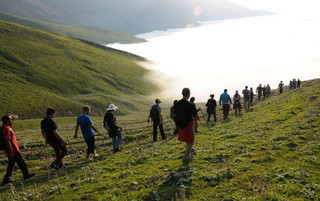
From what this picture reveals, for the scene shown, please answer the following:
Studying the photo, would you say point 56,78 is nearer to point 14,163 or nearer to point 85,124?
point 85,124

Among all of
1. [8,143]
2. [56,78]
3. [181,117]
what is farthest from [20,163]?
[56,78]

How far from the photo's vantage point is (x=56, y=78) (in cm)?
9938

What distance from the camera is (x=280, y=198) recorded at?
273 inches

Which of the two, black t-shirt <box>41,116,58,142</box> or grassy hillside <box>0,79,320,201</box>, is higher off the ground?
black t-shirt <box>41,116,58,142</box>

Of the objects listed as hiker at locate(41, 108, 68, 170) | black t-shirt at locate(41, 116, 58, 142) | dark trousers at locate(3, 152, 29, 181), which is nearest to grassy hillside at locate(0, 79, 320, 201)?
dark trousers at locate(3, 152, 29, 181)

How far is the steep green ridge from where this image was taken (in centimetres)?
7625

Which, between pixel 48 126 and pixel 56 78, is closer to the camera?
pixel 48 126

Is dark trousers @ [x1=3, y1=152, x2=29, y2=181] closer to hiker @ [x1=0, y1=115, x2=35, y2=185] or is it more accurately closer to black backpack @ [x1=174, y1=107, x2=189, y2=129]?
hiker @ [x1=0, y1=115, x2=35, y2=185]

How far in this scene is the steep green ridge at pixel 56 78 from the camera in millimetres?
76250

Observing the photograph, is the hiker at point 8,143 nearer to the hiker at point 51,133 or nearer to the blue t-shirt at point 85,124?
the hiker at point 51,133

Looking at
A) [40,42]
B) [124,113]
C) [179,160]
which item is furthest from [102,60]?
[179,160]

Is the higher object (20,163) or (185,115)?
(185,115)

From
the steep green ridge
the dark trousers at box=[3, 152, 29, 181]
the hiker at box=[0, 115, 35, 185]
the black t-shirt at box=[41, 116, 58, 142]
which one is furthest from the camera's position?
the steep green ridge

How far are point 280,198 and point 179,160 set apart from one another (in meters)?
5.78
